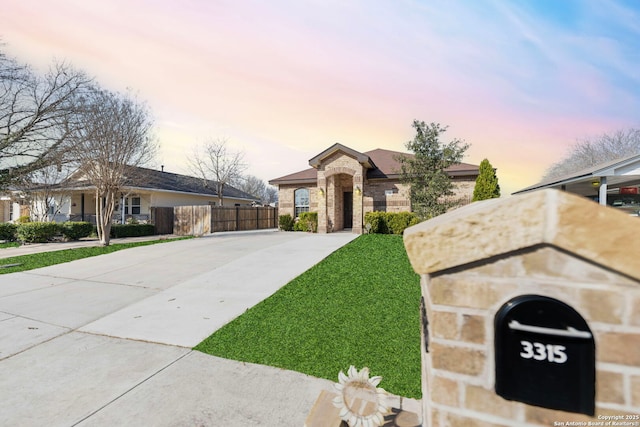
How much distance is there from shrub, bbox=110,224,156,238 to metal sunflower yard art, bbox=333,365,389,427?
20770 mm

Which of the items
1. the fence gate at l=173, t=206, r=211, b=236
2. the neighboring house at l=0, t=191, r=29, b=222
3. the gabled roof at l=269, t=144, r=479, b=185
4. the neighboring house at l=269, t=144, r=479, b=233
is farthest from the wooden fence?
the neighboring house at l=0, t=191, r=29, b=222

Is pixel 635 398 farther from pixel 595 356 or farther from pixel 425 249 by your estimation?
pixel 425 249

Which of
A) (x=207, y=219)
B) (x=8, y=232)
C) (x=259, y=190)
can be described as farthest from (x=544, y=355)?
(x=259, y=190)

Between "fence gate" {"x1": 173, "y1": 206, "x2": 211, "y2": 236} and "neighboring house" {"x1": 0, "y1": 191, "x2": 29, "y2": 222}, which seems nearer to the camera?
"fence gate" {"x1": 173, "y1": 206, "x2": 211, "y2": 236}

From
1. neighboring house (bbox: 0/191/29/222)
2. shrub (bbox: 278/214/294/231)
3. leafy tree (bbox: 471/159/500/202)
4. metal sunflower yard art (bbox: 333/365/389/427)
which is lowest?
metal sunflower yard art (bbox: 333/365/389/427)

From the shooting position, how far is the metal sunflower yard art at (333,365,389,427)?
6.04 ft

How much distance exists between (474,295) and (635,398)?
1.86ft

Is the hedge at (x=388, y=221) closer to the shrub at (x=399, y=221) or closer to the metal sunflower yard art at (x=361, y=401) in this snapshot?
the shrub at (x=399, y=221)

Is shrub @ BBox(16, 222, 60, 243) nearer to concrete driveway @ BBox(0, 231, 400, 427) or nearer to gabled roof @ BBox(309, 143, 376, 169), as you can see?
concrete driveway @ BBox(0, 231, 400, 427)

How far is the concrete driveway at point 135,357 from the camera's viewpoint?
2.61 metres

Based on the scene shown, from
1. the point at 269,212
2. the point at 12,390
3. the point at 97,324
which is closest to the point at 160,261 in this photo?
the point at 97,324

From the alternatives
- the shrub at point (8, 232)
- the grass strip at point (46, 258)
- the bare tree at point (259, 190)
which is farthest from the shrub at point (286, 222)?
the bare tree at point (259, 190)

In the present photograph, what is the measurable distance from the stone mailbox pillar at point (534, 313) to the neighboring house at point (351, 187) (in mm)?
14615

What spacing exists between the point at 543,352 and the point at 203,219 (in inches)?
793
